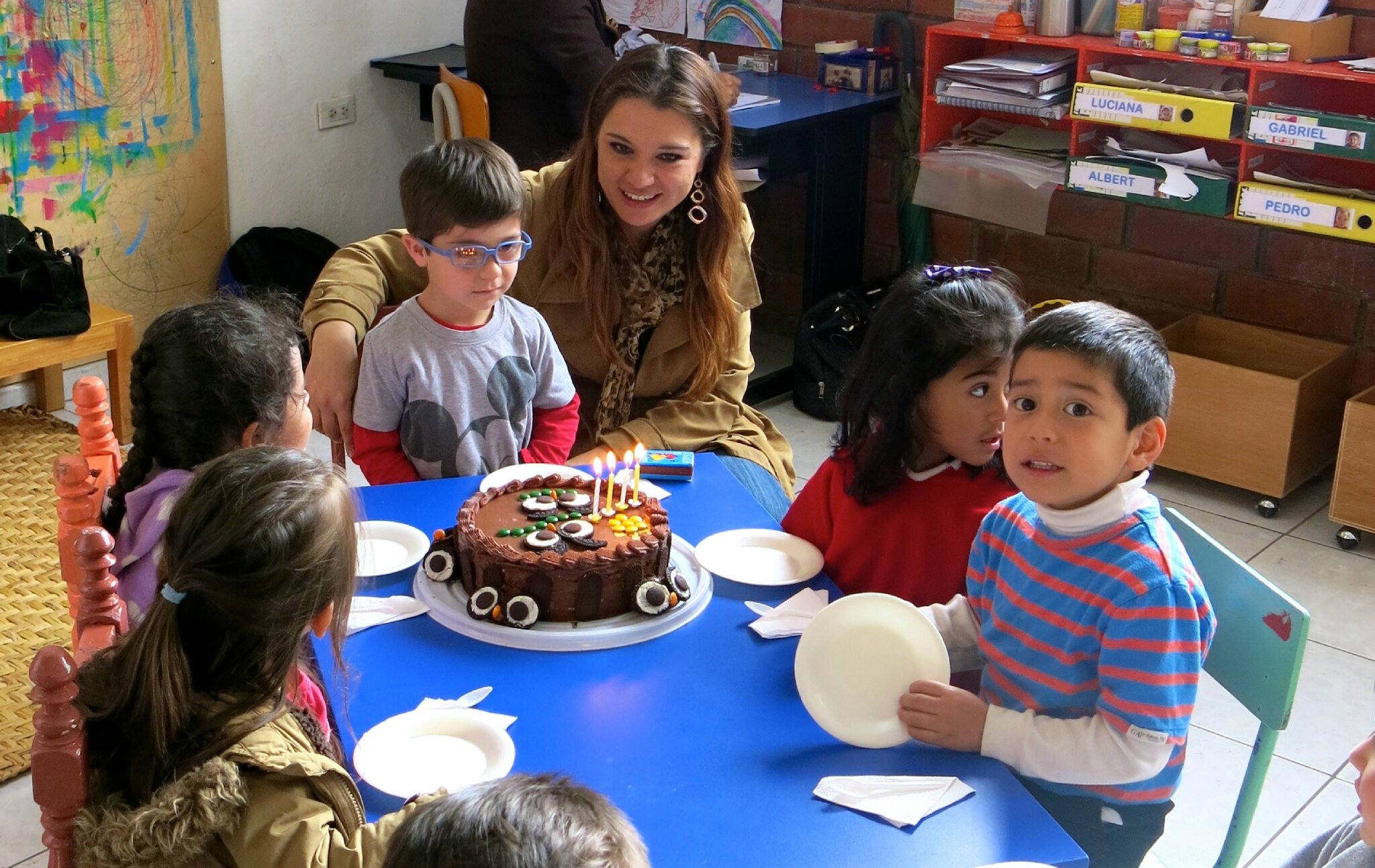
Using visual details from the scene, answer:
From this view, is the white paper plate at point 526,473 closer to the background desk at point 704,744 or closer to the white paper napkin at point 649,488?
the white paper napkin at point 649,488

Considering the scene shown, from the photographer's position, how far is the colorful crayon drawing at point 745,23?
4484 mm

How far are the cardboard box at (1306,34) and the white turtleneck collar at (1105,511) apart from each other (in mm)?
2159

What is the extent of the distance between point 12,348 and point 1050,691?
3.08 m

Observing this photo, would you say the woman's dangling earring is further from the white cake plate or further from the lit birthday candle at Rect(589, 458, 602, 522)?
the white cake plate

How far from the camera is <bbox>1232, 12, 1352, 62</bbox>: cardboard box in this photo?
10.4 ft

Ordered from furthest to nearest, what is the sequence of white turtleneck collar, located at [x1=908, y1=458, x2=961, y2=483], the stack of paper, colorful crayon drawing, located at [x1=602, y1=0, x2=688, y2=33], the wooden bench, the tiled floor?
colorful crayon drawing, located at [x1=602, y1=0, x2=688, y2=33] < the wooden bench < the stack of paper < the tiled floor < white turtleneck collar, located at [x1=908, y1=458, x2=961, y2=483]

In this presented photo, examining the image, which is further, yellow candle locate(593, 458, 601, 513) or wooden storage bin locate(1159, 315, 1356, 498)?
wooden storage bin locate(1159, 315, 1356, 498)

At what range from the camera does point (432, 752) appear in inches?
54.9

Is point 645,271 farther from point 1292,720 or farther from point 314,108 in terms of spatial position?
point 314,108

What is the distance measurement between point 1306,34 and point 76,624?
293 cm

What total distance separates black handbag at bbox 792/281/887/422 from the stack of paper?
642 mm

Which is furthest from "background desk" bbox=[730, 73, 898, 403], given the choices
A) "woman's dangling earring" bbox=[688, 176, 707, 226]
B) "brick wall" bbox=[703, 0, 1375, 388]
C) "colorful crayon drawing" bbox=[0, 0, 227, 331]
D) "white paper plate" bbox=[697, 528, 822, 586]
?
"white paper plate" bbox=[697, 528, 822, 586]

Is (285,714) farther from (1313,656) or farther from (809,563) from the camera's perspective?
(1313,656)

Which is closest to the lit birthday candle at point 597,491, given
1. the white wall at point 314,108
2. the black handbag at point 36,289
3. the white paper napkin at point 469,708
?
the white paper napkin at point 469,708
